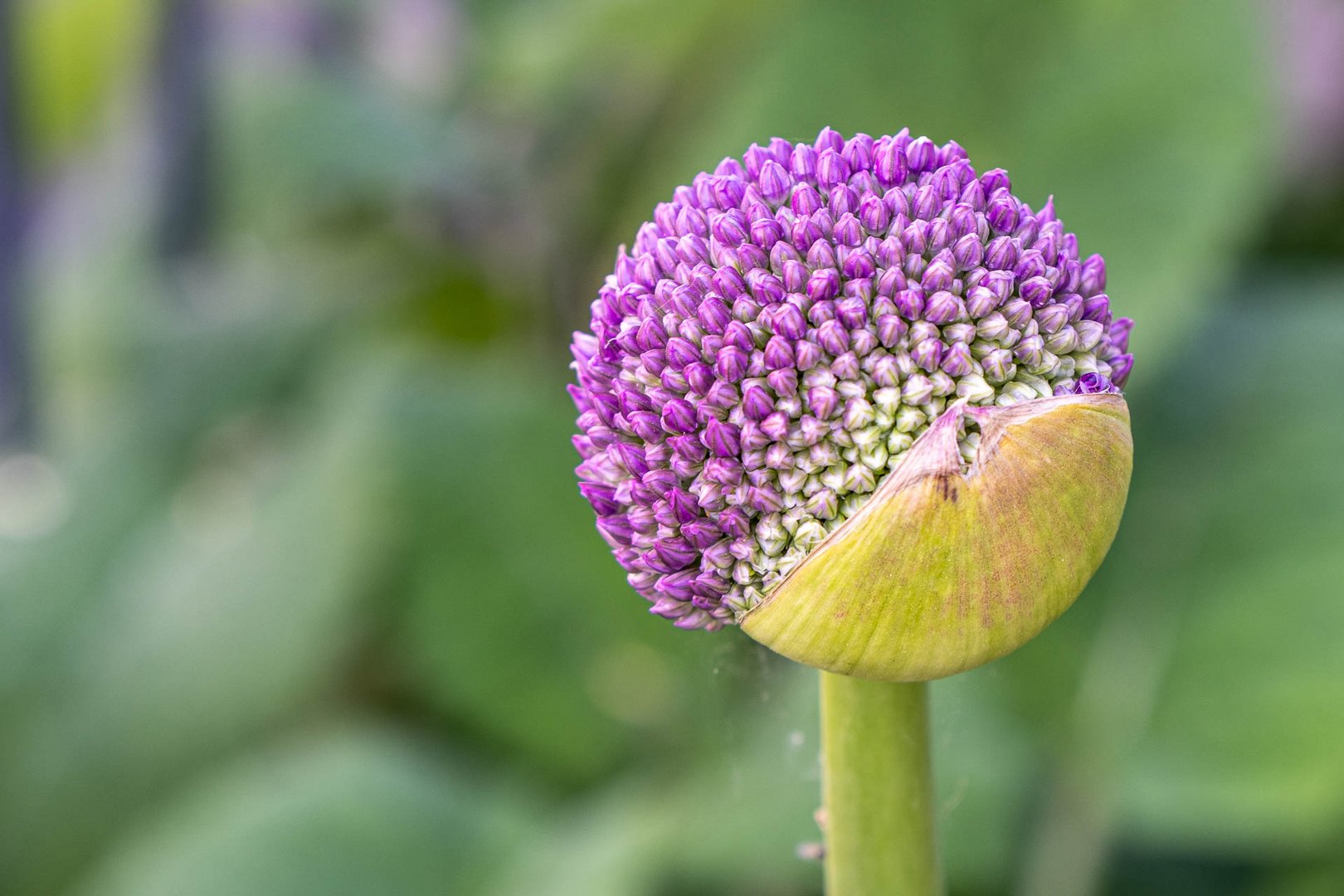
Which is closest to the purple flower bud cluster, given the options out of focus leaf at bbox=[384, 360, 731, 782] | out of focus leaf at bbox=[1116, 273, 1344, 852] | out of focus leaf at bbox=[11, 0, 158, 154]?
out of focus leaf at bbox=[1116, 273, 1344, 852]

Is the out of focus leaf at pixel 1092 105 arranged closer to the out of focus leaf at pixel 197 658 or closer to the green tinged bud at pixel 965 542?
the out of focus leaf at pixel 197 658

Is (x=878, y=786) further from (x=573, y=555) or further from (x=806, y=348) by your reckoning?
(x=573, y=555)

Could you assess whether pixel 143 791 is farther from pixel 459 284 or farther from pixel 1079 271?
pixel 1079 271

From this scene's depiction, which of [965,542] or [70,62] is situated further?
[70,62]

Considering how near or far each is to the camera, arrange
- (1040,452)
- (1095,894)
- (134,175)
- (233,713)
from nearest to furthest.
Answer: (1040,452) → (1095,894) → (233,713) → (134,175)

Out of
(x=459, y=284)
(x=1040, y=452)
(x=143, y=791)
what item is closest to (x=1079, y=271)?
(x=1040, y=452)

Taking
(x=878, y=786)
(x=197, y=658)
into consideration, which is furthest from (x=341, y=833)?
(x=878, y=786)

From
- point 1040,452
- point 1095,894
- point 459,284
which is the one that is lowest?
point 1095,894

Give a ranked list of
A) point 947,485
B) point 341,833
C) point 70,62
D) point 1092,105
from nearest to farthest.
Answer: point 947,485
point 341,833
point 1092,105
point 70,62
